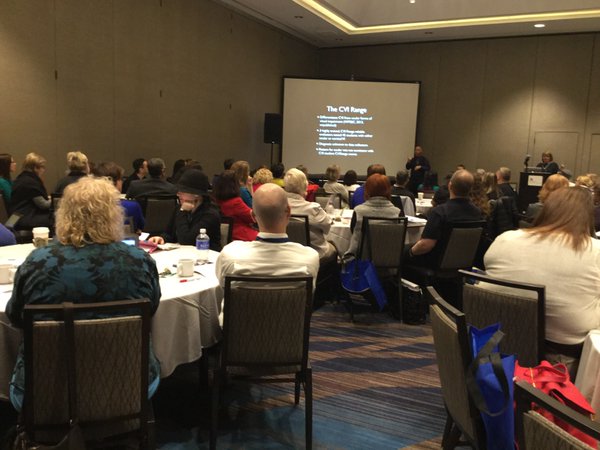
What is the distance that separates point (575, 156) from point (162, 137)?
900cm

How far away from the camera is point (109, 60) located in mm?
8016

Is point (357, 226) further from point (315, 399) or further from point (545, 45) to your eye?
point (545, 45)

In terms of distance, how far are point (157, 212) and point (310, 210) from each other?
66.6 inches

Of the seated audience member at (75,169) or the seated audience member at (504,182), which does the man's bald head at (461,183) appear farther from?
the seated audience member at (75,169)

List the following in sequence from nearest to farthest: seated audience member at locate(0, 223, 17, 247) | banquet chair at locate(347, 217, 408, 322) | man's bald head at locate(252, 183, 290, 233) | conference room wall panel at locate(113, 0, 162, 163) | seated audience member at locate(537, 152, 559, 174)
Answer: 1. man's bald head at locate(252, 183, 290, 233)
2. seated audience member at locate(0, 223, 17, 247)
3. banquet chair at locate(347, 217, 408, 322)
4. conference room wall panel at locate(113, 0, 162, 163)
5. seated audience member at locate(537, 152, 559, 174)

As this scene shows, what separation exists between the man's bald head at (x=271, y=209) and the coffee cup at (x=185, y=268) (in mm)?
490

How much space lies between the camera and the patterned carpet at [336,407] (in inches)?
113

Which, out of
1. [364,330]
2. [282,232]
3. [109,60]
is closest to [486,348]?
[282,232]

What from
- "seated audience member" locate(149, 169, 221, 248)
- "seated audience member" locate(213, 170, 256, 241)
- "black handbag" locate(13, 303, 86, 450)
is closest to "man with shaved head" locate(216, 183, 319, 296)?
"black handbag" locate(13, 303, 86, 450)

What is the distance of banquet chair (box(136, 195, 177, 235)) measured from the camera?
5449 mm

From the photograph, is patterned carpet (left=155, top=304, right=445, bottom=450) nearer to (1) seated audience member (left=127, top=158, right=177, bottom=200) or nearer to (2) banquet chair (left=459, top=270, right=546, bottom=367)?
(2) banquet chair (left=459, top=270, right=546, bottom=367)

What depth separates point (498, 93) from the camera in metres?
12.6

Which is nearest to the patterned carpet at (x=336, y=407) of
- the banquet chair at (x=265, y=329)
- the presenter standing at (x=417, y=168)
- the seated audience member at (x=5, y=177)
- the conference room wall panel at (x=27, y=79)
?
the banquet chair at (x=265, y=329)

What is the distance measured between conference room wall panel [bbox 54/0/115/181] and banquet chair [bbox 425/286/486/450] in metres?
6.69
